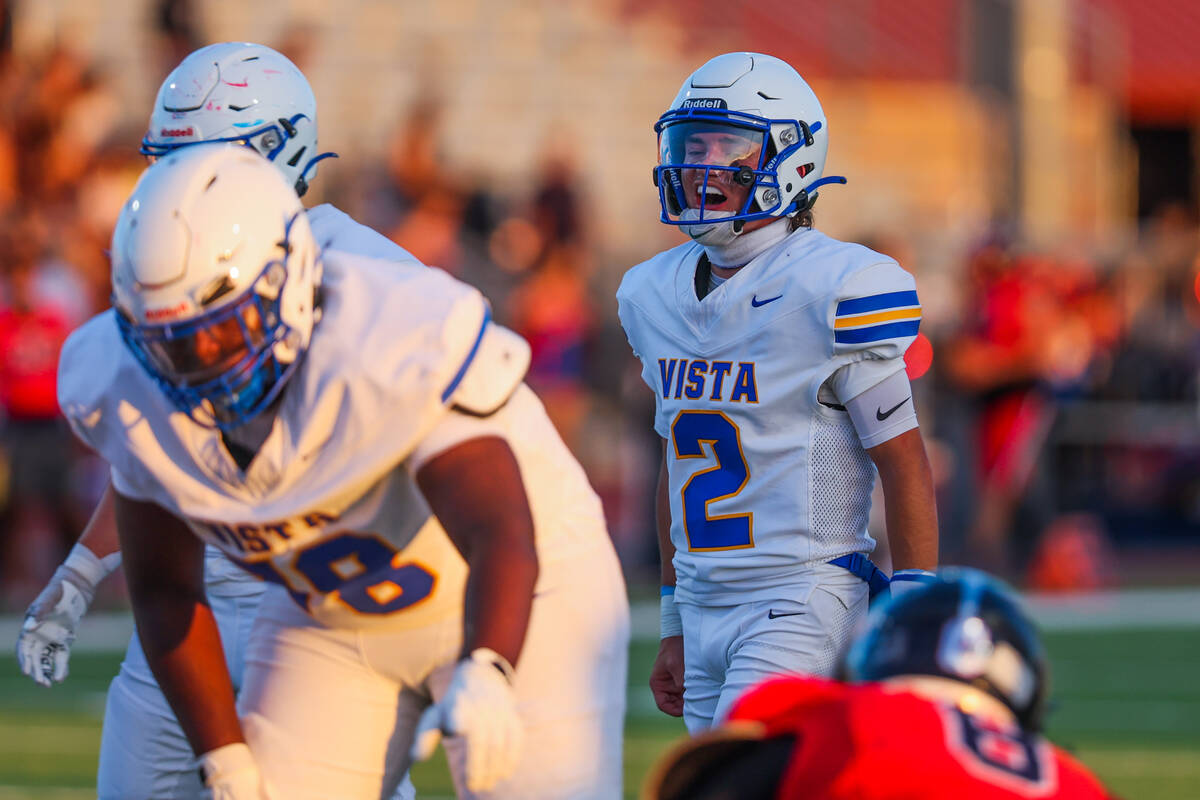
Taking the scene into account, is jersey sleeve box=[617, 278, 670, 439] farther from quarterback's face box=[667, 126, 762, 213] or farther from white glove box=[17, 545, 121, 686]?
white glove box=[17, 545, 121, 686]

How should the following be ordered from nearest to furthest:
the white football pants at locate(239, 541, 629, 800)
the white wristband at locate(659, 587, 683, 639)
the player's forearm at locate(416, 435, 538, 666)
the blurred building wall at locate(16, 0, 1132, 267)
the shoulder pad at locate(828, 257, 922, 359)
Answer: the player's forearm at locate(416, 435, 538, 666)
the white football pants at locate(239, 541, 629, 800)
the shoulder pad at locate(828, 257, 922, 359)
the white wristband at locate(659, 587, 683, 639)
the blurred building wall at locate(16, 0, 1132, 267)

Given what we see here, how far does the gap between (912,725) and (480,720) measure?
697 mm

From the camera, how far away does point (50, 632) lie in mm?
3443

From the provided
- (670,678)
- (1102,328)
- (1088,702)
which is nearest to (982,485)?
(1102,328)

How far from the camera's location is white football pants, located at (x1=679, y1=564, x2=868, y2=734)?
130 inches

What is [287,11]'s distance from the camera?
41.3 ft

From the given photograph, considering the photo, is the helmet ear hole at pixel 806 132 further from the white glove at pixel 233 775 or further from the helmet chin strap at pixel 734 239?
the white glove at pixel 233 775

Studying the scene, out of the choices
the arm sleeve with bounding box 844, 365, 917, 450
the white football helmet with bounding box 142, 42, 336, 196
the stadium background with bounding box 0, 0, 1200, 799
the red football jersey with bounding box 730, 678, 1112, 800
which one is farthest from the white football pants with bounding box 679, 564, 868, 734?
the stadium background with bounding box 0, 0, 1200, 799

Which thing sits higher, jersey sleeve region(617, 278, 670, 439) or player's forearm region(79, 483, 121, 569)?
jersey sleeve region(617, 278, 670, 439)

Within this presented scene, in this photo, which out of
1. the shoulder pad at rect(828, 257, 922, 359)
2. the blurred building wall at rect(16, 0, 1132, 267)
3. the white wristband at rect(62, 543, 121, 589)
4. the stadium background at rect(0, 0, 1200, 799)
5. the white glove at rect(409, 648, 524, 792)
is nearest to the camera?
the white glove at rect(409, 648, 524, 792)

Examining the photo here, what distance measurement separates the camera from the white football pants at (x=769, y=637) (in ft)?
10.8

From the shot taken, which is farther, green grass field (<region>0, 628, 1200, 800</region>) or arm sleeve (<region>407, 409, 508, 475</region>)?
green grass field (<region>0, 628, 1200, 800</region>)

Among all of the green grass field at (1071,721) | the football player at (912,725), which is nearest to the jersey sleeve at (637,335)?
the football player at (912,725)

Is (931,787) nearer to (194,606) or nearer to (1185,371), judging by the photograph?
(194,606)
